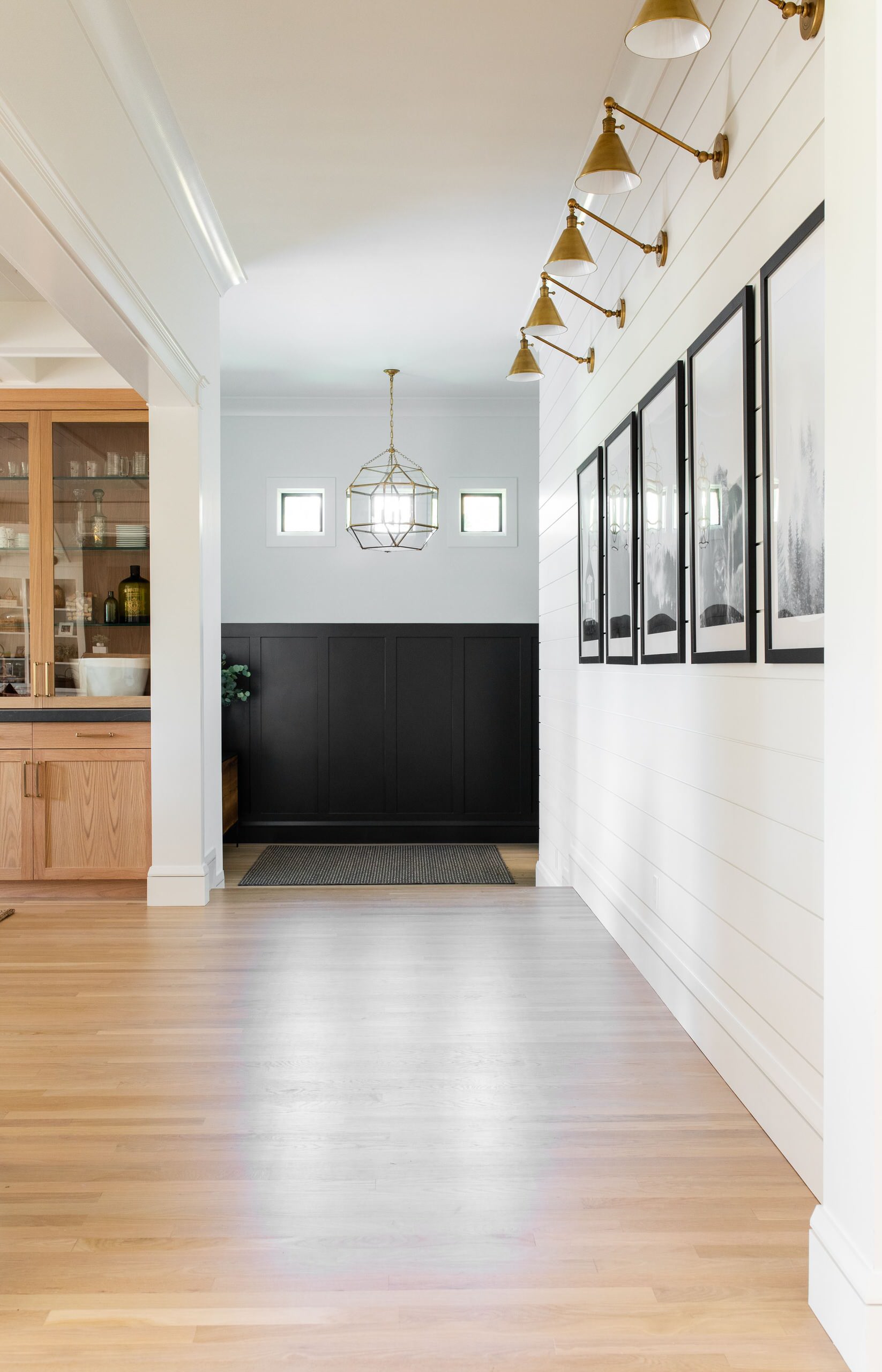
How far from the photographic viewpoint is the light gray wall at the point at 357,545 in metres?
Answer: 7.23

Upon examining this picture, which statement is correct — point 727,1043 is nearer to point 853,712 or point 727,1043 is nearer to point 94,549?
point 853,712

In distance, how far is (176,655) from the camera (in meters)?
4.35

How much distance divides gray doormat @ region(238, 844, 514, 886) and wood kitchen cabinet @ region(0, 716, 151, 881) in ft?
3.59

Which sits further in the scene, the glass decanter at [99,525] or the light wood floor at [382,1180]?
the glass decanter at [99,525]

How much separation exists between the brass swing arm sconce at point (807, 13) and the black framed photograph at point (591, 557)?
2.00 m

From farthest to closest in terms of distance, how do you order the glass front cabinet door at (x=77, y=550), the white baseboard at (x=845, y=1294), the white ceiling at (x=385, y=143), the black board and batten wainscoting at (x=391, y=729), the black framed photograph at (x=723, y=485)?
the black board and batten wainscoting at (x=391, y=729) → the glass front cabinet door at (x=77, y=550) → the white ceiling at (x=385, y=143) → the black framed photograph at (x=723, y=485) → the white baseboard at (x=845, y=1294)

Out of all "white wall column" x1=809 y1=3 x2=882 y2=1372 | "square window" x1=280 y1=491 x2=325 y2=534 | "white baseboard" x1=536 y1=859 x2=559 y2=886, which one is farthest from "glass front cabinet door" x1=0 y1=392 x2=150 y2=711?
"white wall column" x1=809 y1=3 x2=882 y2=1372

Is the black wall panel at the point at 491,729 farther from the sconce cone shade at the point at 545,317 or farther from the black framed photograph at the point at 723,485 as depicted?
the black framed photograph at the point at 723,485

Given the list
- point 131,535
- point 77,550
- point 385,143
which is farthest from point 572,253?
point 77,550

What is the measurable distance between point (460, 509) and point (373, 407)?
3.25ft

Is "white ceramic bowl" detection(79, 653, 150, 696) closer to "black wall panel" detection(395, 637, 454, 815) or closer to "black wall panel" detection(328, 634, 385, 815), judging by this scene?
"black wall panel" detection(328, 634, 385, 815)

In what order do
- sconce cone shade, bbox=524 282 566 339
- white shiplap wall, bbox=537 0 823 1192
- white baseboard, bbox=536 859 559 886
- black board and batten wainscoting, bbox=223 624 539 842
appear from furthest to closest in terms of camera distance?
black board and batten wainscoting, bbox=223 624 539 842, white baseboard, bbox=536 859 559 886, sconce cone shade, bbox=524 282 566 339, white shiplap wall, bbox=537 0 823 1192

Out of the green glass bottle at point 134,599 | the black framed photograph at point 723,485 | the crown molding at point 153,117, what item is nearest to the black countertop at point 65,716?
the green glass bottle at point 134,599

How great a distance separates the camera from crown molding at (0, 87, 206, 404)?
2.23 metres
